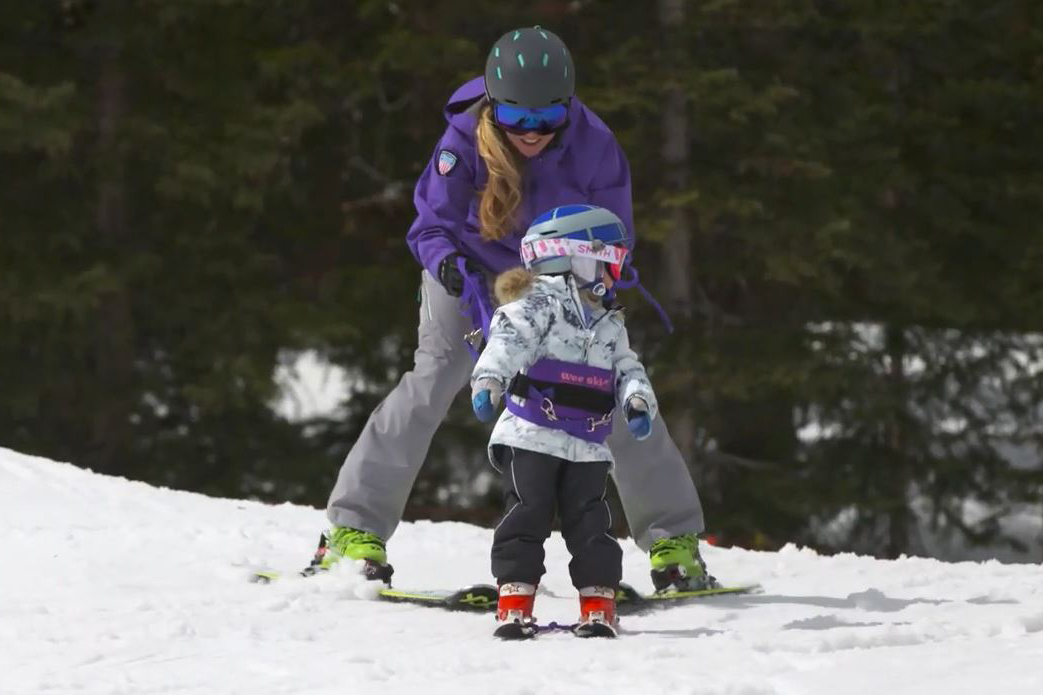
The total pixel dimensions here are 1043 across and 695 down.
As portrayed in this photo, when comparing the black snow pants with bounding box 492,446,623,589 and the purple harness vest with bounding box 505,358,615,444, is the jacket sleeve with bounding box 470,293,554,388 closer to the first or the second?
the purple harness vest with bounding box 505,358,615,444

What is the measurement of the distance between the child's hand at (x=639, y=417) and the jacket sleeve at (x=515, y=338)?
30 centimetres

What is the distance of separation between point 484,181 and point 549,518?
4.06ft

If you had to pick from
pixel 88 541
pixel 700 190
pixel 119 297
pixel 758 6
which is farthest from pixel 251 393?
pixel 88 541

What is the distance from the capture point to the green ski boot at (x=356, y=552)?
5.42 meters

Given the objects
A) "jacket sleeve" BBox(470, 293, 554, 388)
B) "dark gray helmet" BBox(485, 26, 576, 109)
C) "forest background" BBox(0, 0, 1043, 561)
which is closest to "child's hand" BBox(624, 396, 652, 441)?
"jacket sleeve" BBox(470, 293, 554, 388)

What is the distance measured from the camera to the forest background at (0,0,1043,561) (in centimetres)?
1189

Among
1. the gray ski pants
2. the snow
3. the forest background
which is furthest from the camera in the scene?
the forest background

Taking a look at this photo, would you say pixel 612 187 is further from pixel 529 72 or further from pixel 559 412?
pixel 559 412

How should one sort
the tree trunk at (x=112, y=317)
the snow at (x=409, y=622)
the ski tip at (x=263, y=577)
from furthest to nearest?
the tree trunk at (x=112, y=317) → the ski tip at (x=263, y=577) → the snow at (x=409, y=622)

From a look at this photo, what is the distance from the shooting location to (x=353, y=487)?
215 inches

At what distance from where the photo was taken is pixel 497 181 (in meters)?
5.15

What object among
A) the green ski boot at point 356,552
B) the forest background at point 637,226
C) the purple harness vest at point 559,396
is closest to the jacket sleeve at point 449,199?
the purple harness vest at point 559,396

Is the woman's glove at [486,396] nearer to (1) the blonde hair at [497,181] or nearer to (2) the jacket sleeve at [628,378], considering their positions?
(2) the jacket sleeve at [628,378]

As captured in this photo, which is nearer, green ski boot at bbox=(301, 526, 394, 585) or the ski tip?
green ski boot at bbox=(301, 526, 394, 585)
